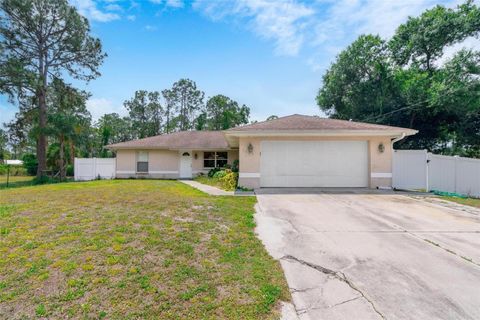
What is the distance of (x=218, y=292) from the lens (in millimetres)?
2582

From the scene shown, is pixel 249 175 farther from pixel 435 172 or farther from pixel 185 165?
pixel 185 165

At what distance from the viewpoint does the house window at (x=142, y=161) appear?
18.0 meters

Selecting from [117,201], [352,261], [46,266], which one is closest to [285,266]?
[352,261]

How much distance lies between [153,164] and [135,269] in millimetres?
15870

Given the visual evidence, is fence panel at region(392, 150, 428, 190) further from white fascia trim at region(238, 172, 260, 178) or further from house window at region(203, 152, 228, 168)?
house window at region(203, 152, 228, 168)

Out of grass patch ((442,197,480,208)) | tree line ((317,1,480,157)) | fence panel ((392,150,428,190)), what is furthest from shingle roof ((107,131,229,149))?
grass patch ((442,197,480,208))

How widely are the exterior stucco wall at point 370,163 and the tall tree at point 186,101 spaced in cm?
3101

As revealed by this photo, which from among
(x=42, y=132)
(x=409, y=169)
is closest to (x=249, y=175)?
(x=409, y=169)

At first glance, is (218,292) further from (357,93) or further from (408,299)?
(357,93)

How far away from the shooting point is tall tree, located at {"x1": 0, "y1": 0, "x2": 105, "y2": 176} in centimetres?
1789

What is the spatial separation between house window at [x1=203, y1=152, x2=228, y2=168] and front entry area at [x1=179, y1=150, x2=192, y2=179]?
116 centimetres

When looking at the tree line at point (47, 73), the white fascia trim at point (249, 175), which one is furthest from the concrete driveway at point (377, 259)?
the tree line at point (47, 73)

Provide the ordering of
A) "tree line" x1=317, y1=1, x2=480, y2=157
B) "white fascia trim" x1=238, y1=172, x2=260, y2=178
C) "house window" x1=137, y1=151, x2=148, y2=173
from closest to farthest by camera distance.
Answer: "white fascia trim" x1=238, y1=172, x2=260, y2=178 → "tree line" x1=317, y1=1, x2=480, y2=157 → "house window" x1=137, y1=151, x2=148, y2=173

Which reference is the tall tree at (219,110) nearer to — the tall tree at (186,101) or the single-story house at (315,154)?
the tall tree at (186,101)
